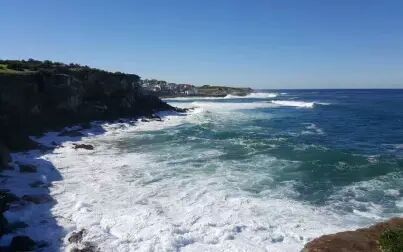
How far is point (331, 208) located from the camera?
18.2 meters

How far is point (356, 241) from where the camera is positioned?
1315 centimetres

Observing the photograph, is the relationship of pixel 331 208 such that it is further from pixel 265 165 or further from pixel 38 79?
pixel 38 79

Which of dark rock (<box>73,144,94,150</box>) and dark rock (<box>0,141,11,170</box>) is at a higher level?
dark rock (<box>0,141,11,170</box>)

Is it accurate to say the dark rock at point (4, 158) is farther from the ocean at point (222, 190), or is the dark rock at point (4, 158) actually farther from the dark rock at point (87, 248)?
the dark rock at point (87, 248)

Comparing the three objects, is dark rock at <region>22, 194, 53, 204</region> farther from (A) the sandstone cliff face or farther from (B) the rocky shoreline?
(A) the sandstone cliff face

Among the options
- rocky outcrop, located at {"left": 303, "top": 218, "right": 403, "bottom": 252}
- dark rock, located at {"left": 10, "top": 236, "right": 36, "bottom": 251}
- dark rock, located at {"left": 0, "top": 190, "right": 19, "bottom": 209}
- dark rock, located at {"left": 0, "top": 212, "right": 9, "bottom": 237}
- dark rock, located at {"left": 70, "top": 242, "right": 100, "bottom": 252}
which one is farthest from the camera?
dark rock, located at {"left": 0, "top": 190, "right": 19, "bottom": 209}

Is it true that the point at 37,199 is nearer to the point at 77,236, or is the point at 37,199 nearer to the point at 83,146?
the point at 77,236

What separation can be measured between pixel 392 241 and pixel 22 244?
1133 cm

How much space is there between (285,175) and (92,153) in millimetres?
14645

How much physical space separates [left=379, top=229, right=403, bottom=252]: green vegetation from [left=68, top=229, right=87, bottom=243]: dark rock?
9.67 metres

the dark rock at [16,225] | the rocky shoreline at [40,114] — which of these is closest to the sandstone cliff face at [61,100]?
the rocky shoreline at [40,114]

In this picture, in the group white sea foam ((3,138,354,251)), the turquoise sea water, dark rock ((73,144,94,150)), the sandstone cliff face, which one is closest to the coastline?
dark rock ((73,144,94,150))

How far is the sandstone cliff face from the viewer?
114 feet

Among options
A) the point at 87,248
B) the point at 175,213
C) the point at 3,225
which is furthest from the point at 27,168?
the point at 87,248
